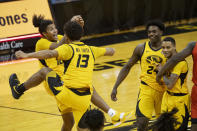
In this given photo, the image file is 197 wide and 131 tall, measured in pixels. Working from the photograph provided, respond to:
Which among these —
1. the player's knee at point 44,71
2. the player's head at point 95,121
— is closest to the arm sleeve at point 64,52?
the player's knee at point 44,71

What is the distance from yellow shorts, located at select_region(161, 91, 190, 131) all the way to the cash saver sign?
9755mm

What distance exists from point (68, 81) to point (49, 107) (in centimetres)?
341

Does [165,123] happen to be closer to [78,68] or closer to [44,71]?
[78,68]

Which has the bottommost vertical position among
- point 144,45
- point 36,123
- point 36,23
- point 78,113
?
point 36,123

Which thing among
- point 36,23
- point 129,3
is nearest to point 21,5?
point 129,3

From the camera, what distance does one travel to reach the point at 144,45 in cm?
472

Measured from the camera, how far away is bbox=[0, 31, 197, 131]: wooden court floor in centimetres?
651

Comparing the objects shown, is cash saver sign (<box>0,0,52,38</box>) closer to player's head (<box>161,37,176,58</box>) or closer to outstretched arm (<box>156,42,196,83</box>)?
player's head (<box>161,37,176,58</box>)

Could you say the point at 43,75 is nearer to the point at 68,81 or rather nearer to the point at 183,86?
the point at 68,81

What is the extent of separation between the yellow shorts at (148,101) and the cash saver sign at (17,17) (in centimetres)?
930

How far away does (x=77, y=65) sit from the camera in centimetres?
405

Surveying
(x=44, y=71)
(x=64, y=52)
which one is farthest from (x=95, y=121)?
(x=44, y=71)

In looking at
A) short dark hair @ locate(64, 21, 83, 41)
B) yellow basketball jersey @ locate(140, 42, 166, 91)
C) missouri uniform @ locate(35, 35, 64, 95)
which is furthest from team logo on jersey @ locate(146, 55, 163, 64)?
missouri uniform @ locate(35, 35, 64, 95)

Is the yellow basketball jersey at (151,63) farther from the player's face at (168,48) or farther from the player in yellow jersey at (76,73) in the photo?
the player in yellow jersey at (76,73)
